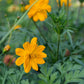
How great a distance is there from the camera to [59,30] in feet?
2.61

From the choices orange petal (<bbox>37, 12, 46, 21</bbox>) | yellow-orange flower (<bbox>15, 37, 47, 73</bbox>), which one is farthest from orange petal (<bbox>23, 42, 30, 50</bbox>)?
orange petal (<bbox>37, 12, 46, 21</bbox>)

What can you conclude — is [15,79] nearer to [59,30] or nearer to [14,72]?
[14,72]

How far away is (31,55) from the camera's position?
801 mm

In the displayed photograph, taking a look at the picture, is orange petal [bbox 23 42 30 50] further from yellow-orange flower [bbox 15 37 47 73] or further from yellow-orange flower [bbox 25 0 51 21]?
yellow-orange flower [bbox 25 0 51 21]

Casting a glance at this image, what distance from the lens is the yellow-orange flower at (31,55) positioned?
0.75m

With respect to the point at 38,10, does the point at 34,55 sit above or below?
below

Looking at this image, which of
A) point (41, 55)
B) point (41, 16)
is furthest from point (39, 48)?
point (41, 16)

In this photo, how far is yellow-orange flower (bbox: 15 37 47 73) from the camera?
0.75m

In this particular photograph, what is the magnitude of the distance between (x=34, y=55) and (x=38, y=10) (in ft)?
1.10

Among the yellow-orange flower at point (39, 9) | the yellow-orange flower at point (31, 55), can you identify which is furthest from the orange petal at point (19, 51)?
the yellow-orange flower at point (39, 9)

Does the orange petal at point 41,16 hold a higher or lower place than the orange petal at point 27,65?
higher

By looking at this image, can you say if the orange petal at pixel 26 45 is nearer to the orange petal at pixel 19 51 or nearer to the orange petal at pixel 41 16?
the orange petal at pixel 19 51

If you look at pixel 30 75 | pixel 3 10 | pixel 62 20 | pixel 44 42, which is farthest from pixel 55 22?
pixel 3 10

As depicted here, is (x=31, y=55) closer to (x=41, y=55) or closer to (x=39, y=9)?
(x=41, y=55)
